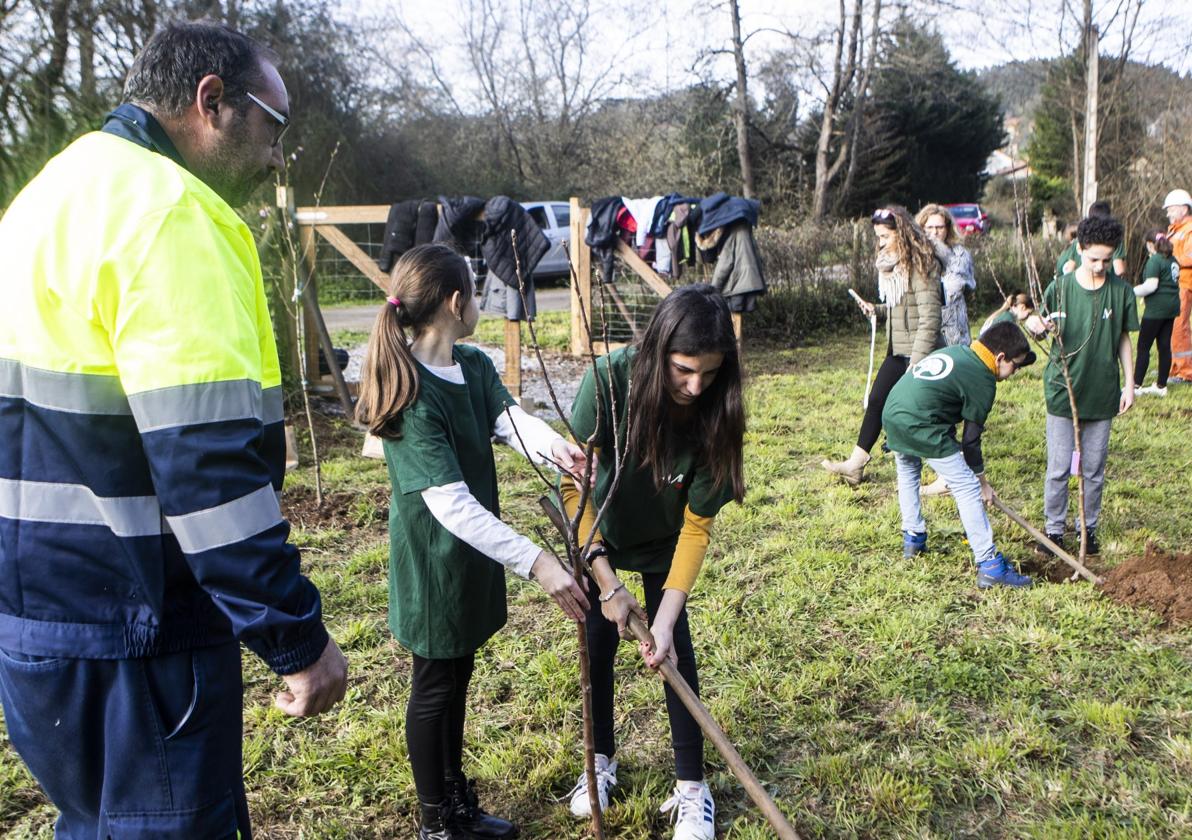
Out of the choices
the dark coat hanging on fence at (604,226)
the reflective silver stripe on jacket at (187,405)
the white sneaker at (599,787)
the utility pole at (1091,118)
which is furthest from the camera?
the utility pole at (1091,118)

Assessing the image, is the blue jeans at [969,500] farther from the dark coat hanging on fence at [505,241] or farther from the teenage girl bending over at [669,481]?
the dark coat hanging on fence at [505,241]

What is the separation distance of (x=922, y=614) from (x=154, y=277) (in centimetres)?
344

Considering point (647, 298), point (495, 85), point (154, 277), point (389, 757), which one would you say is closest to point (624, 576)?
point (389, 757)

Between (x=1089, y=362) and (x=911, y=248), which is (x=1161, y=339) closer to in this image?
(x=911, y=248)

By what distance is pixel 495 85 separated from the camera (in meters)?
26.0

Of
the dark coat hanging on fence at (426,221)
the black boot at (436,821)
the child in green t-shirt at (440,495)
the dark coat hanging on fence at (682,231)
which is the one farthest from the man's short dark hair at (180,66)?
the dark coat hanging on fence at (682,231)

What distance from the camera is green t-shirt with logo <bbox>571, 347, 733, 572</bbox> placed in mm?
2414

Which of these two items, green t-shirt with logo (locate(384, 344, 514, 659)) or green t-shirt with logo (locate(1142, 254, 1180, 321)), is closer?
green t-shirt with logo (locate(384, 344, 514, 659))

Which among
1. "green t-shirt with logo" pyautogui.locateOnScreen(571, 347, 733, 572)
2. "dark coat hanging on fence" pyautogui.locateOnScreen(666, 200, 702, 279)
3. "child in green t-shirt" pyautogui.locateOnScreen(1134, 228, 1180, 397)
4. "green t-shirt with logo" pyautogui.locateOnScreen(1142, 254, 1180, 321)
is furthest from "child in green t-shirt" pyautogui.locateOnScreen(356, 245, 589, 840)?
"green t-shirt with logo" pyautogui.locateOnScreen(1142, 254, 1180, 321)

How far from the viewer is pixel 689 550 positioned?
240cm

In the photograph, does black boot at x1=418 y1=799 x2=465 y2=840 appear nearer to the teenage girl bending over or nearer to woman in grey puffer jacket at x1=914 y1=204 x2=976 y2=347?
the teenage girl bending over

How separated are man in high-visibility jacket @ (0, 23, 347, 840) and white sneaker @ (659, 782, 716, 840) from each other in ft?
4.53

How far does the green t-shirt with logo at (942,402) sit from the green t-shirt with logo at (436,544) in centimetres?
256

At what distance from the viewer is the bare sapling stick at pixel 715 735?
6.33ft
